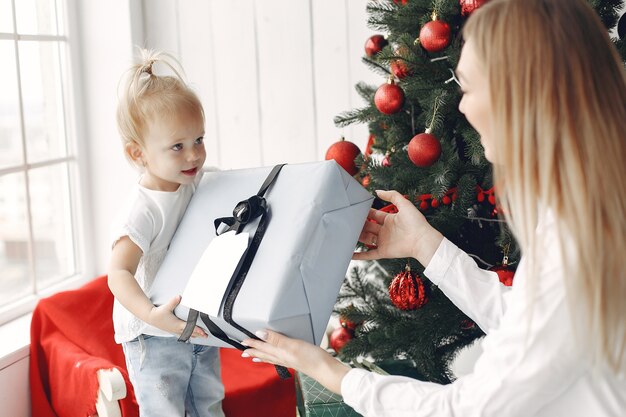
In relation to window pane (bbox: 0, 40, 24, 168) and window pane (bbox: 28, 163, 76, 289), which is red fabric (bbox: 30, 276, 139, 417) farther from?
window pane (bbox: 0, 40, 24, 168)

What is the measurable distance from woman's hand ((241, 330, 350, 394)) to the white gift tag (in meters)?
0.11

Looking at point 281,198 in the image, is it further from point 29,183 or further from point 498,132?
point 29,183

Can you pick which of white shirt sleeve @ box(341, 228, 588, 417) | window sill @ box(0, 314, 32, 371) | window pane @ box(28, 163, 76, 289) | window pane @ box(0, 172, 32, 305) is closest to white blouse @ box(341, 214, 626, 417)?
white shirt sleeve @ box(341, 228, 588, 417)

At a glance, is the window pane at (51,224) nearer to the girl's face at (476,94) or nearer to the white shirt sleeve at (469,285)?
the white shirt sleeve at (469,285)

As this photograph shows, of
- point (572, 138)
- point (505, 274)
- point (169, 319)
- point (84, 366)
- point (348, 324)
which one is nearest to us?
point (572, 138)

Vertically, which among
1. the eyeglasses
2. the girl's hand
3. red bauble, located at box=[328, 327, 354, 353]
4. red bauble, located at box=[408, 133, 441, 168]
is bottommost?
red bauble, located at box=[328, 327, 354, 353]

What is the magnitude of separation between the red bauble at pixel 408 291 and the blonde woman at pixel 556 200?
1.86 feet

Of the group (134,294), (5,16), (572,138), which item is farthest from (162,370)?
(5,16)

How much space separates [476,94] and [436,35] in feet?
1.61

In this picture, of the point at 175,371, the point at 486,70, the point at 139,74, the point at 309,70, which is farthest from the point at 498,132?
the point at 309,70

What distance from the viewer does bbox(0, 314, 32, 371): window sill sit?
1.87 meters

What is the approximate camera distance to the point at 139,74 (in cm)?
154

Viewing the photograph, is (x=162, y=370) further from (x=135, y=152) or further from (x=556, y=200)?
(x=556, y=200)

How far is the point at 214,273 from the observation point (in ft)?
4.37
